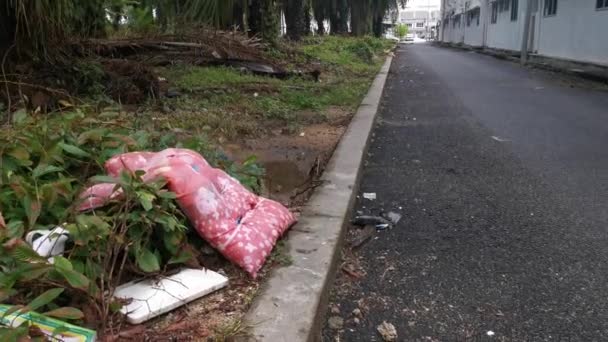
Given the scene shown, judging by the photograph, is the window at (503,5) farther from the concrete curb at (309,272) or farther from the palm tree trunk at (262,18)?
the concrete curb at (309,272)

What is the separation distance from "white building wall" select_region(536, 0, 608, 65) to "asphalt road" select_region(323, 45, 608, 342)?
31.9ft

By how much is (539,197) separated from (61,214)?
10.6ft

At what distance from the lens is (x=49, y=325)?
1.78m

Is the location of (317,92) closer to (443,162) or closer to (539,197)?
(443,162)

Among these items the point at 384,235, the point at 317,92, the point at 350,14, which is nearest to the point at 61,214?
the point at 384,235

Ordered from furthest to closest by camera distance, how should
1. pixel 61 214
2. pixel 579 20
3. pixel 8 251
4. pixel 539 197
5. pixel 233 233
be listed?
pixel 579 20
pixel 539 197
pixel 233 233
pixel 61 214
pixel 8 251

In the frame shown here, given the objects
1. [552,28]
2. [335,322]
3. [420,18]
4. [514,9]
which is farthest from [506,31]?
[420,18]

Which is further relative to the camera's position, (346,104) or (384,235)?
(346,104)

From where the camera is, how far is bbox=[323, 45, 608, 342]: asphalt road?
A: 2.46m

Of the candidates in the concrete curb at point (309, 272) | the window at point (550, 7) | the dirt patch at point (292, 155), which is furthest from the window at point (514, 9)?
the concrete curb at point (309, 272)

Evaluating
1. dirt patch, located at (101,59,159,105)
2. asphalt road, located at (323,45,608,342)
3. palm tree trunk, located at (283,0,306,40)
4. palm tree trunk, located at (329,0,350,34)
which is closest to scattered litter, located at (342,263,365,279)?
asphalt road, located at (323,45,608,342)

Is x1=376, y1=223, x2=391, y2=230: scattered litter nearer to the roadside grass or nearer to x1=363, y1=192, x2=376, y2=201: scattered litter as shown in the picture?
x1=363, y1=192, x2=376, y2=201: scattered litter

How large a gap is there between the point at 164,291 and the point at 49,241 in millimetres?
457

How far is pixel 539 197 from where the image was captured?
4137 millimetres
